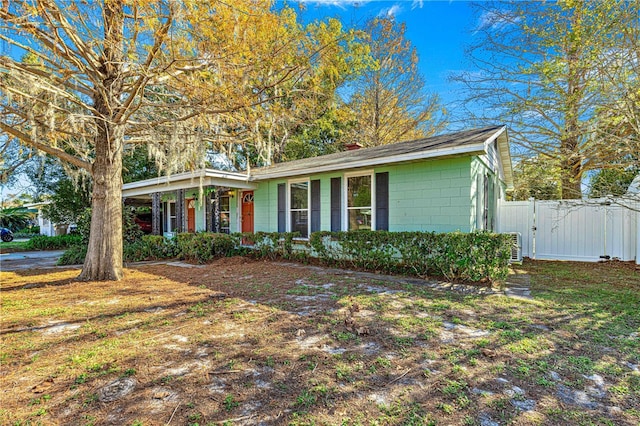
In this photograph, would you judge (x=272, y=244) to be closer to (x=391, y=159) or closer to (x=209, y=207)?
(x=209, y=207)

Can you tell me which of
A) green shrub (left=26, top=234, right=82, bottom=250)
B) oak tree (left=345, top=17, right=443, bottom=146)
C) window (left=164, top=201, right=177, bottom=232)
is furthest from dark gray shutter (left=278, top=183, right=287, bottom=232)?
green shrub (left=26, top=234, right=82, bottom=250)

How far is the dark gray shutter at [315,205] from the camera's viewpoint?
10.1m

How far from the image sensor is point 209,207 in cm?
1252

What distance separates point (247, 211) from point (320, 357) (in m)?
10.1

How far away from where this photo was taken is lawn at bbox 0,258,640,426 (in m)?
2.30

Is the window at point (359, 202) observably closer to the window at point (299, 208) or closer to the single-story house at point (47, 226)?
the window at point (299, 208)

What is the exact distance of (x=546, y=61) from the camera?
11430 millimetres

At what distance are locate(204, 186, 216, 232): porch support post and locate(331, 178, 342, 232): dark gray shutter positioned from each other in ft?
15.3

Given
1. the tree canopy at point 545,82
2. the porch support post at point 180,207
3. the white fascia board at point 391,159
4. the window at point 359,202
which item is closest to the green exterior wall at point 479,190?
the white fascia board at point 391,159

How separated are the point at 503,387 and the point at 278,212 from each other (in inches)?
364

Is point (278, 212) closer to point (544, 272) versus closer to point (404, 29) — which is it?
point (544, 272)

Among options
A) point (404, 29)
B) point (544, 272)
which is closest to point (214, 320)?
point (544, 272)

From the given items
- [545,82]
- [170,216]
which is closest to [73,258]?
[170,216]

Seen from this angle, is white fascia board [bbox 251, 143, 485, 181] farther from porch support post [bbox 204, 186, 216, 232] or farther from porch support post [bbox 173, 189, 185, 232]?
porch support post [bbox 173, 189, 185, 232]
